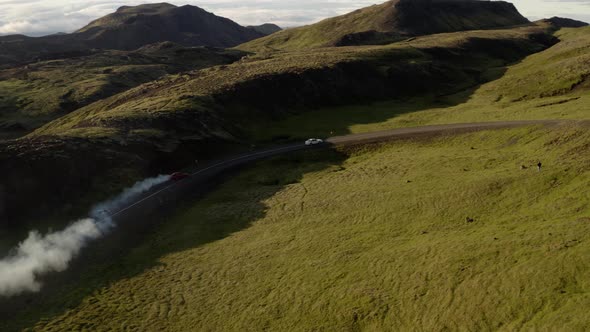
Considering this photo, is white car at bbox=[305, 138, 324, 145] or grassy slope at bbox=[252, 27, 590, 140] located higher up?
grassy slope at bbox=[252, 27, 590, 140]

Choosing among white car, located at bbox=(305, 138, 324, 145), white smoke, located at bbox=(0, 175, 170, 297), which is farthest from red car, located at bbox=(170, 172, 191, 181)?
white car, located at bbox=(305, 138, 324, 145)

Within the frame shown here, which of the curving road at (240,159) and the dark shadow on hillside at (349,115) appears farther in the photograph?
the dark shadow on hillside at (349,115)

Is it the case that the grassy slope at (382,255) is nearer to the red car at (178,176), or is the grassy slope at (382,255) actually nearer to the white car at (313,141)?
the red car at (178,176)

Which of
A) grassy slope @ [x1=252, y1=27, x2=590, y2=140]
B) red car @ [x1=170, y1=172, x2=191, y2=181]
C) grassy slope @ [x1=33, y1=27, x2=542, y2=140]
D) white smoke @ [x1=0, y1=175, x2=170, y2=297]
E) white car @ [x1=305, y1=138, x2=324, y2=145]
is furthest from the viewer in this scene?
grassy slope @ [x1=33, y1=27, x2=542, y2=140]

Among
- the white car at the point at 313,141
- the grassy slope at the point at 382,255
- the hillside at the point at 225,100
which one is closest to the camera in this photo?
the grassy slope at the point at 382,255

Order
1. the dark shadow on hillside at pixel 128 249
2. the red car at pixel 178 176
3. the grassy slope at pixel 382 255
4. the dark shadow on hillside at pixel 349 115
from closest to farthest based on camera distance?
the grassy slope at pixel 382 255 < the dark shadow on hillside at pixel 128 249 < the red car at pixel 178 176 < the dark shadow on hillside at pixel 349 115

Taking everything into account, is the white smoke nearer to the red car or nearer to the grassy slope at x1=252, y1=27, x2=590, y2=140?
the red car

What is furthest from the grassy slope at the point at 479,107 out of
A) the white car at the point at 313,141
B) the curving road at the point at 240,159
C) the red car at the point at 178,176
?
the red car at the point at 178,176

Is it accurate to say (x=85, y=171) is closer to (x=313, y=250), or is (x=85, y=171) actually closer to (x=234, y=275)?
(x=234, y=275)
